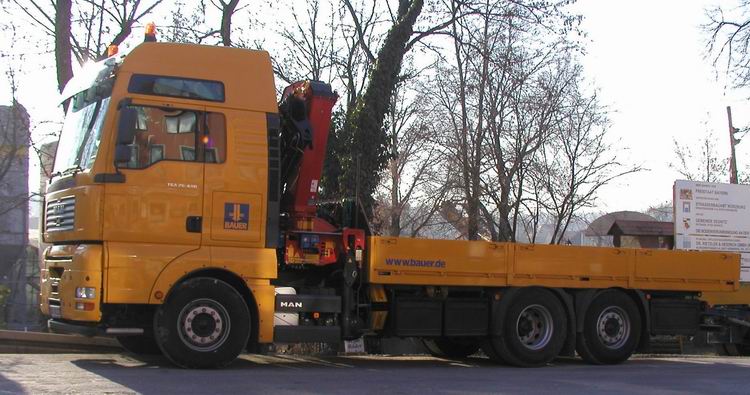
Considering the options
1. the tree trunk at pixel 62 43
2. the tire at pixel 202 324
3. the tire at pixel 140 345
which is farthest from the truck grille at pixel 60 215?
the tree trunk at pixel 62 43

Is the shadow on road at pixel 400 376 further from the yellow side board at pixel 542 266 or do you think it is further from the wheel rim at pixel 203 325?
the yellow side board at pixel 542 266

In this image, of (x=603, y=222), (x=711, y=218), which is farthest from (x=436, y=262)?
(x=603, y=222)

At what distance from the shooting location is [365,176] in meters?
18.7

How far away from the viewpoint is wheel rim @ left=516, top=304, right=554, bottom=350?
36.3 ft

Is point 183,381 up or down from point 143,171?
down

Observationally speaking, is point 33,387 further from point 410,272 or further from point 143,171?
point 410,272

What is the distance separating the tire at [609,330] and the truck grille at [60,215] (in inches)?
281

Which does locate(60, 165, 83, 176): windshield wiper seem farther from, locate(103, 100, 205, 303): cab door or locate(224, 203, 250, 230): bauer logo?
locate(224, 203, 250, 230): bauer logo

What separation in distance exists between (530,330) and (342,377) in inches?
128

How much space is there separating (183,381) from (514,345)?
4789 mm

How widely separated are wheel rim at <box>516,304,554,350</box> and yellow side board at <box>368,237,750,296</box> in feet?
1.34

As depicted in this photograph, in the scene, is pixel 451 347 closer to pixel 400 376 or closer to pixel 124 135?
pixel 400 376

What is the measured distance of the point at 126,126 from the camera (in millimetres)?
8609

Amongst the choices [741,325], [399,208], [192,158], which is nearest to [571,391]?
[192,158]
